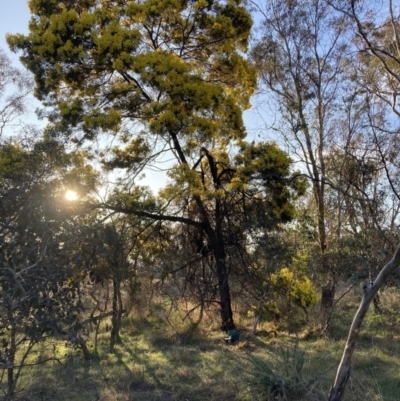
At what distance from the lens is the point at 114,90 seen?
924 centimetres

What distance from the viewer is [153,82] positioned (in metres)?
8.64

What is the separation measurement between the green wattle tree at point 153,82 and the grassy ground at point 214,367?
1735 millimetres

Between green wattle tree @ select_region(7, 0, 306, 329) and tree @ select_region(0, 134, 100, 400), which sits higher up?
green wattle tree @ select_region(7, 0, 306, 329)

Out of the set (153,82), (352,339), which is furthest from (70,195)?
(352,339)

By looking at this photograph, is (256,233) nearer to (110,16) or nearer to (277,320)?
(277,320)

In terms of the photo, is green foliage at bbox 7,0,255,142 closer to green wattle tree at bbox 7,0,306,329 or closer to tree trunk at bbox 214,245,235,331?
green wattle tree at bbox 7,0,306,329

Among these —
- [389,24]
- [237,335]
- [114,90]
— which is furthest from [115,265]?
[389,24]

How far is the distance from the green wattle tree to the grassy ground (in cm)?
173

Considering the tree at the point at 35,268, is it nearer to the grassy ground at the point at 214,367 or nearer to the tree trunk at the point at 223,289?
the grassy ground at the point at 214,367

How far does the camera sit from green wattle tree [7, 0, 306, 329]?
879 cm

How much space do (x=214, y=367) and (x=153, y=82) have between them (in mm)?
5030

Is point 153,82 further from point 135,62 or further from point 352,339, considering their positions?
point 352,339

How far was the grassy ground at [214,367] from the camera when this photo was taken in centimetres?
489

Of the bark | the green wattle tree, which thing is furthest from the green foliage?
the bark
